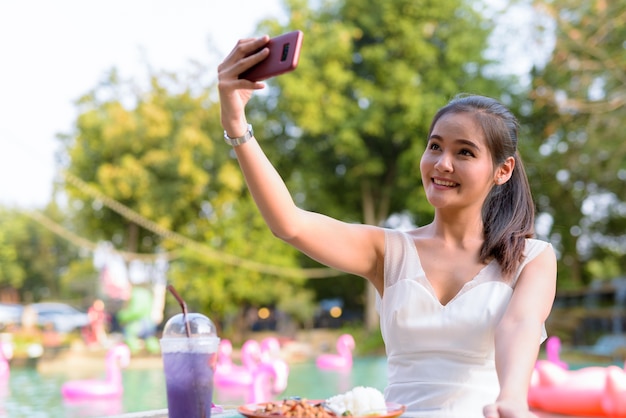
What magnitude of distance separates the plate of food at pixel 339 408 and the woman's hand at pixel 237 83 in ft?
1.33

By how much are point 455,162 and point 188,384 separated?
63cm

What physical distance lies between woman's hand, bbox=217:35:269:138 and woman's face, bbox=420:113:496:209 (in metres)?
0.39

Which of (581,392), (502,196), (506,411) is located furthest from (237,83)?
(581,392)

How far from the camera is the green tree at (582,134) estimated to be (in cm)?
941

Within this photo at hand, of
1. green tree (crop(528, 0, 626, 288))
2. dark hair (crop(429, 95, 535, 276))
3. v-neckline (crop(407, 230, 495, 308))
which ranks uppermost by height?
green tree (crop(528, 0, 626, 288))

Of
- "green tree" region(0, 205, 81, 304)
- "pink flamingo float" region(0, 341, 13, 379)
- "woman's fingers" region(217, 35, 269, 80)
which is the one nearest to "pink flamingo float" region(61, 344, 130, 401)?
"pink flamingo float" region(0, 341, 13, 379)

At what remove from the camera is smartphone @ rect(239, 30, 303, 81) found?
980 mm

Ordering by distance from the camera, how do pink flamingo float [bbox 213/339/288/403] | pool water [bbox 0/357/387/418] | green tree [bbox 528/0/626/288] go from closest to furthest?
1. pink flamingo float [bbox 213/339/288/403]
2. pool water [bbox 0/357/387/418]
3. green tree [bbox 528/0/626/288]

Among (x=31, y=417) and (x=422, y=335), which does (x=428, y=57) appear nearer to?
(x=31, y=417)

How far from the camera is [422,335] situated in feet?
4.42

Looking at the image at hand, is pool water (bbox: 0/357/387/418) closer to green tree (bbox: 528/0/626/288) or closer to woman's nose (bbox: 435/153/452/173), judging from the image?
green tree (bbox: 528/0/626/288)

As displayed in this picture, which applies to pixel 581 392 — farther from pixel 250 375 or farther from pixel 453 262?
pixel 453 262

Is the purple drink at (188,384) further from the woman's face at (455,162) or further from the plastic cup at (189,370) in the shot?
the woman's face at (455,162)

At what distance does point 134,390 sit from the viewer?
8.77 metres
